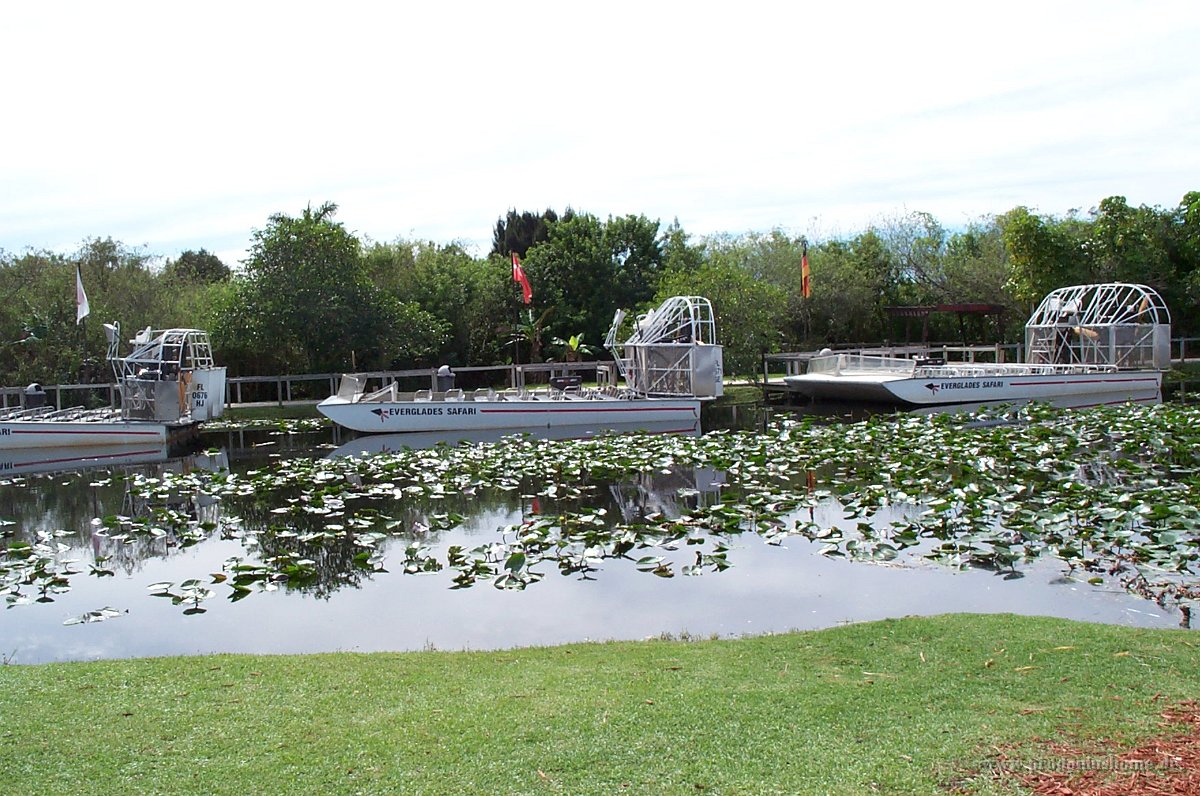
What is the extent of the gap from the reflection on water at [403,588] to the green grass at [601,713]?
113 centimetres

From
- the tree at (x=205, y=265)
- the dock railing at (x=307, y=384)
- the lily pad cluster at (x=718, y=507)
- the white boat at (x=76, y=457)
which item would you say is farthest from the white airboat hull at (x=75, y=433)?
the tree at (x=205, y=265)

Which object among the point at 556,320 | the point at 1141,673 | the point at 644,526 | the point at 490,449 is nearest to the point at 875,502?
the point at 644,526

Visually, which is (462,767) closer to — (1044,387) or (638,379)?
(638,379)

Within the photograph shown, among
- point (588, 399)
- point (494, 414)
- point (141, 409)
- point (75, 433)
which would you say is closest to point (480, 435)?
point (494, 414)

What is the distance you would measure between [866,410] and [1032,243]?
1587 cm

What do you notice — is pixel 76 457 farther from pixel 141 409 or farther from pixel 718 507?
pixel 718 507

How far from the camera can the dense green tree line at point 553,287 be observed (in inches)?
1201

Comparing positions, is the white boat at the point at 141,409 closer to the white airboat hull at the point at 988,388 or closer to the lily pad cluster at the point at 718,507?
the lily pad cluster at the point at 718,507

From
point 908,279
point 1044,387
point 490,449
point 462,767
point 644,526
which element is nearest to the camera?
point 462,767

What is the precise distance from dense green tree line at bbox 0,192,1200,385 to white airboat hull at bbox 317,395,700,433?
674 centimetres

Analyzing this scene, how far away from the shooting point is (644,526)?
38.4ft

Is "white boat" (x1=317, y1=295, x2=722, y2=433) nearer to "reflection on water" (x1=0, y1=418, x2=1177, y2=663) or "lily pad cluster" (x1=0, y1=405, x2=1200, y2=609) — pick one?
"lily pad cluster" (x1=0, y1=405, x2=1200, y2=609)

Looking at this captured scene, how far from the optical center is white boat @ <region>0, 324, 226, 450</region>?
22.5 meters

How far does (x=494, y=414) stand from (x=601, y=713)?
62.8ft
